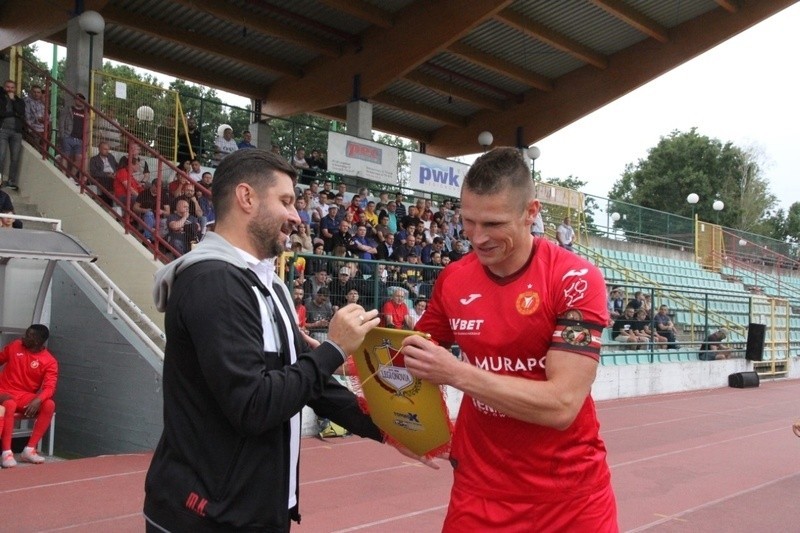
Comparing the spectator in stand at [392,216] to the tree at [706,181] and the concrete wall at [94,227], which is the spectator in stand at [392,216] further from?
the tree at [706,181]

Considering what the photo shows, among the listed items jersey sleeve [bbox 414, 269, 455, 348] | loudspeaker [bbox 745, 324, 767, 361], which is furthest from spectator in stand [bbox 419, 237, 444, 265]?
jersey sleeve [bbox 414, 269, 455, 348]

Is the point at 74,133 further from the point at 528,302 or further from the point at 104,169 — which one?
the point at 528,302

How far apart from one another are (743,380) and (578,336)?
60.6 feet

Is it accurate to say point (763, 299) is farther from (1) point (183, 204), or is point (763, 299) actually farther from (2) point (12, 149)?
(2) point (12, 149)

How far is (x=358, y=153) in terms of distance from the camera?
18391 millimetres

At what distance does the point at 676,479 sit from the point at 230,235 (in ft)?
22.4

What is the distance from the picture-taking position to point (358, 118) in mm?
20359

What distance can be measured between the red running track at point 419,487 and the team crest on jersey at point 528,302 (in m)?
3.87

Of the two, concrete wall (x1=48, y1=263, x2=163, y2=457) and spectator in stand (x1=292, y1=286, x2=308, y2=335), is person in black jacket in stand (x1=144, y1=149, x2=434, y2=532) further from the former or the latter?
concrete wall (x1=48, y1=263, x2=163, y2=457)

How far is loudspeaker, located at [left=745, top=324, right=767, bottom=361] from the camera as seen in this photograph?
2014cm

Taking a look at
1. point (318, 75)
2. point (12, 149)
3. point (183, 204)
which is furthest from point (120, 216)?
point (318, 75)

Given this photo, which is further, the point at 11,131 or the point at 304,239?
the point at 11,131

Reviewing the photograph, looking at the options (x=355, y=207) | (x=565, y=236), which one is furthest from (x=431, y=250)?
(x=565, y=236)

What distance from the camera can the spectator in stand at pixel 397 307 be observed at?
35.9 feet
